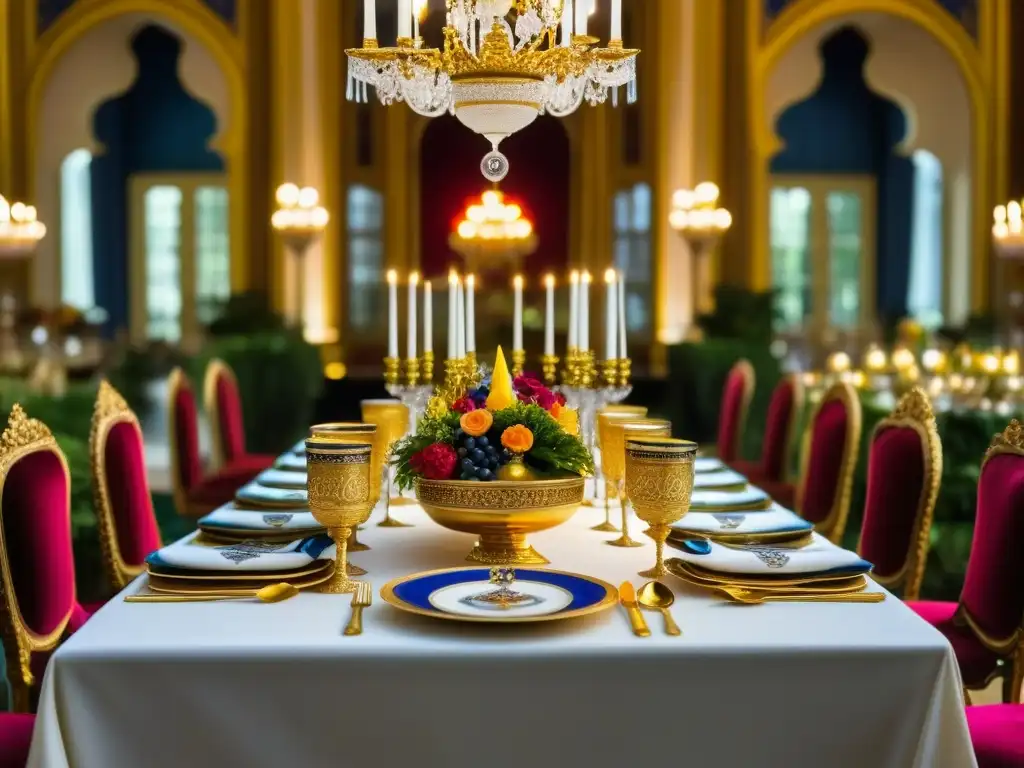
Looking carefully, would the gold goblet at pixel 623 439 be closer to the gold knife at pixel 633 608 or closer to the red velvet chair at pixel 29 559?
the gold knife at pixel 633 608

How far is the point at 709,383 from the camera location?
26.7ft

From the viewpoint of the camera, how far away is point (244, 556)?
2.12 meters

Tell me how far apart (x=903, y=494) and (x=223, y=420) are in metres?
2.95

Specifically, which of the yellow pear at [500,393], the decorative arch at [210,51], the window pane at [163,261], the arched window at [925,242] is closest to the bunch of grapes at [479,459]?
the yellow pear at [500,393]

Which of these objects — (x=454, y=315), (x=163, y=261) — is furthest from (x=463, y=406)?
(x=163, y=261)

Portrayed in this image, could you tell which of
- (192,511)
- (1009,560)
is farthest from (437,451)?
(192,511)

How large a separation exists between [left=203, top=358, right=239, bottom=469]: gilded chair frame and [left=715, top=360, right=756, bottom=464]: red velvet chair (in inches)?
79.7

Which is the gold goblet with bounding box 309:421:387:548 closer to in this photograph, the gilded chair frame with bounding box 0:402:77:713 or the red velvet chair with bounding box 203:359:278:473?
the gilded chair frame with bounding box 0:402:77:713

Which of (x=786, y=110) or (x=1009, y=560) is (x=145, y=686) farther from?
(x=786, y=110)

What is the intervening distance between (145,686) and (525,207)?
10956 millimetres

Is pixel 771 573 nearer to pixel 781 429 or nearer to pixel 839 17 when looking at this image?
pixel 781 429

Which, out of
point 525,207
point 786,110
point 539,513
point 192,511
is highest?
point 786,110

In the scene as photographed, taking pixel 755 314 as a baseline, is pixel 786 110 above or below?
above

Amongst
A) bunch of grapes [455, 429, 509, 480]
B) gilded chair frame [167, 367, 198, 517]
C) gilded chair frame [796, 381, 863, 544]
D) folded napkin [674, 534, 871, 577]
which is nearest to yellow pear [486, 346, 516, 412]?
bunch of grapes [455, 429, 509, 480]
